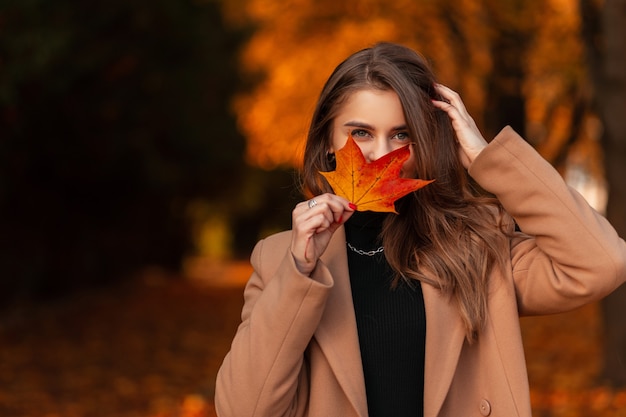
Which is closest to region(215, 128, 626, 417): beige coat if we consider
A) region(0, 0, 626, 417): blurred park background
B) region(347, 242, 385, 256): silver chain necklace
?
region(347, 242, 385, 256): silver chain necklace

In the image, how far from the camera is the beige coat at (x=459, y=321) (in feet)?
8.30

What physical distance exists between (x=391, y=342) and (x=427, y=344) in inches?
4.3

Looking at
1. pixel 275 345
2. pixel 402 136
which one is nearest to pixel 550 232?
pixel 402 136

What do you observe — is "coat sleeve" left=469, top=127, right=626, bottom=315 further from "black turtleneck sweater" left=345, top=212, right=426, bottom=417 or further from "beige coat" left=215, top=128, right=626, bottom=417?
"black turtleneck sweater" left=345, top=212, right=426, bottom=417

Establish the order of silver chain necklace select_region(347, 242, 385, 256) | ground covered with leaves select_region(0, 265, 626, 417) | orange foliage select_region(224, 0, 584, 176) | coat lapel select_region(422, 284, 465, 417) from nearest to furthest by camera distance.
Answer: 1. coat lapel select_region(422, 284, 465, 417)
2. silver chain necklace select_region(347, 242, 385, 256)
3. ground covered with leaves select_region(0, 265, 626, 417)
4. orange foliage select_region(224, 0, 584, 176)

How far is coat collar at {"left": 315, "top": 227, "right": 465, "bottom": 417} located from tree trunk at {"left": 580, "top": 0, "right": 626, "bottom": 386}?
516cm

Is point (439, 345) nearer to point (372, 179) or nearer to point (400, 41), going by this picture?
point (372, 179)

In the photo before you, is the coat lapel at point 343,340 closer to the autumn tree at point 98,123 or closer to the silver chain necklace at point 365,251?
the silver chain necklace at point 365,251

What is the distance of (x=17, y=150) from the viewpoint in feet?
34.2

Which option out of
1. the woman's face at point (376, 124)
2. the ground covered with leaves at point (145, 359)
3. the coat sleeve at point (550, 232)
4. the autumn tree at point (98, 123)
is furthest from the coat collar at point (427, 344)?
the autumn tree at point (98, 123)

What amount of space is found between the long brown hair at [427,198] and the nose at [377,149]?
0.08 metres

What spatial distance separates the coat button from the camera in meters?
2.60

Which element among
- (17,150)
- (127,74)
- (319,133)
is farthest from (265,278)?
(127,74)

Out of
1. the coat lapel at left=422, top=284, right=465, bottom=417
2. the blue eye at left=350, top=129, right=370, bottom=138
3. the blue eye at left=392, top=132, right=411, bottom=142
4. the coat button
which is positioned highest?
the blue eye at left=350, top=129, right=370, bottom=138
